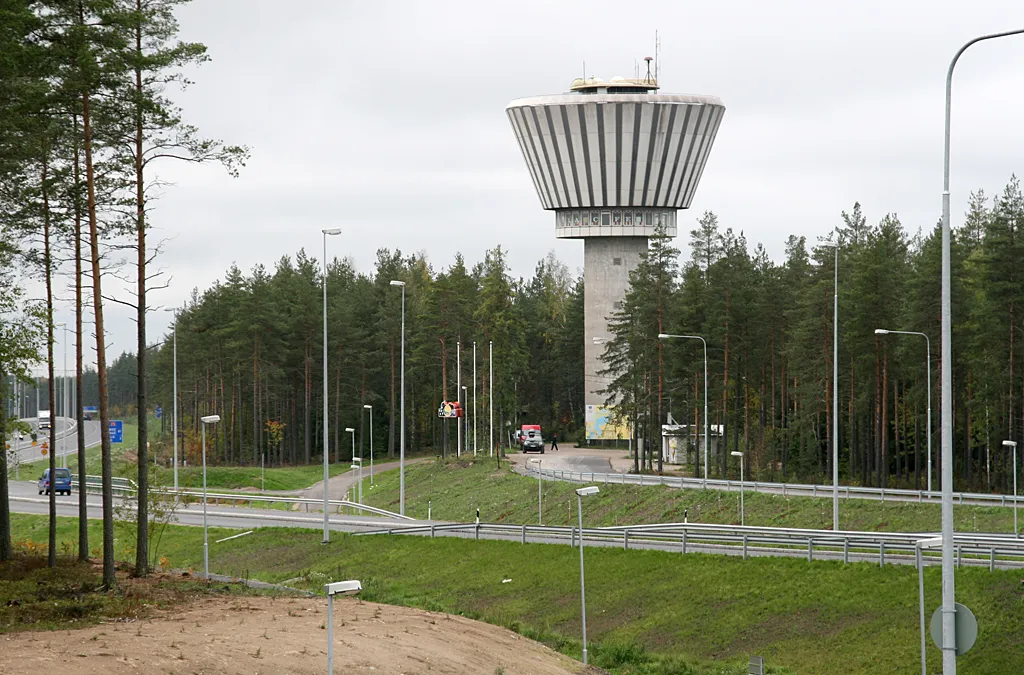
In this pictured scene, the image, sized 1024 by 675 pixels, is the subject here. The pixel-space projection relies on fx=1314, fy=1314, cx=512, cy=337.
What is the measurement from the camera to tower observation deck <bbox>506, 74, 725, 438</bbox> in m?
89.2

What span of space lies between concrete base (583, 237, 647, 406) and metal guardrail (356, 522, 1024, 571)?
5078cm

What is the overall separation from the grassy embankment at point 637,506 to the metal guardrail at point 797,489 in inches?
38.6

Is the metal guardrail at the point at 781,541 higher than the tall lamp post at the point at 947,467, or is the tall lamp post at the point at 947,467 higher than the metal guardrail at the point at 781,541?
the tall lamp post at the point at 947,467

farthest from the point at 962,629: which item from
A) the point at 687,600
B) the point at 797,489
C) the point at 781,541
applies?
the point at 797,489

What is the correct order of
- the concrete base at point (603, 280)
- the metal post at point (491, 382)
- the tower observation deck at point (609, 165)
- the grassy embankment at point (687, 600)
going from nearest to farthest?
the grassy embankment at point (687, 600) → the metal post at point (491, 382) → the tower observation deck at point (609, 165) → the concrete base at point (603, 280)

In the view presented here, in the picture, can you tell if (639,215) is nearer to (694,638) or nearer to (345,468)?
(345,468)

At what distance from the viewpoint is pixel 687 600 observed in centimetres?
3269

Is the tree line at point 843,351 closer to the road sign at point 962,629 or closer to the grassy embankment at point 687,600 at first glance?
the grassy embankment at point 687,600

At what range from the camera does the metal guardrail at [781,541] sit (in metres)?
32.4

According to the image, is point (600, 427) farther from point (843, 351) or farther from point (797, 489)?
point (797, 489)

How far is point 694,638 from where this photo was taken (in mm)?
30047

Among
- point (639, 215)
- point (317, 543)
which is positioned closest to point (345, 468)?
point (639, 215)

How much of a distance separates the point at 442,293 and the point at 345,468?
1510 cm

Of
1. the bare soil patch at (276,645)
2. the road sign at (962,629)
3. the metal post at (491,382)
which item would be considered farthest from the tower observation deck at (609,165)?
the road sign at (962,629)
